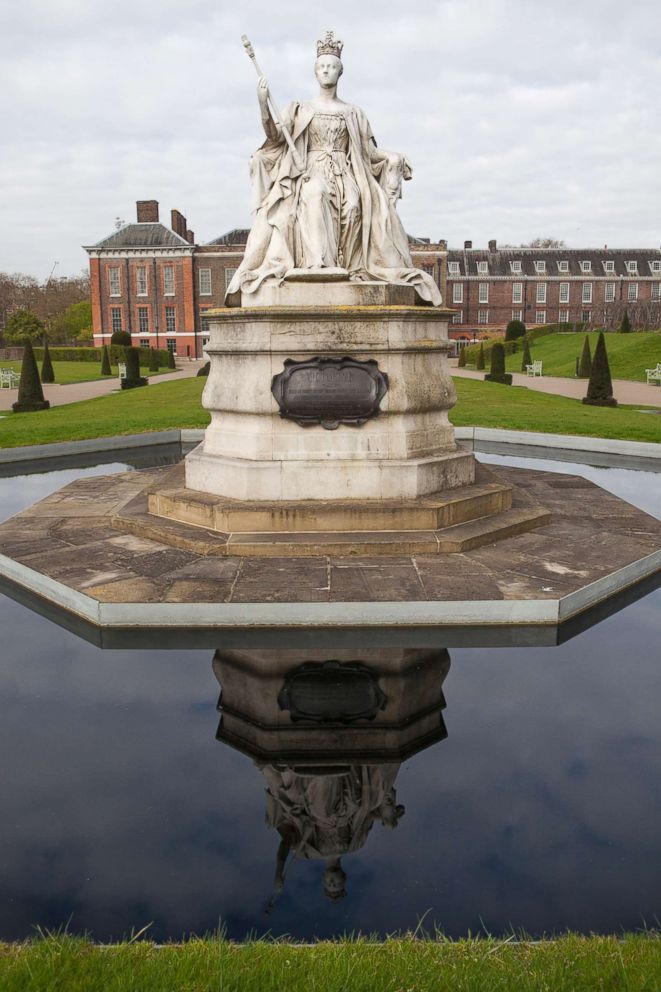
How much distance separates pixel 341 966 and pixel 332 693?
2056mm

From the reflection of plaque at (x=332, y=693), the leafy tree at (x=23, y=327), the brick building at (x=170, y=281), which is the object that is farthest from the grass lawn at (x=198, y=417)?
the leafy tree at (x=23, y=327)

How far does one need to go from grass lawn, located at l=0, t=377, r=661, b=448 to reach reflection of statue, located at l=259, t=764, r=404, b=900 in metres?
11.5

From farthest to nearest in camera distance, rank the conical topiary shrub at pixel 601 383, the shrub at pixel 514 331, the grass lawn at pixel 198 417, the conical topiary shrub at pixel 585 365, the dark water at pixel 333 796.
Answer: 1. the shrub at pixel 514 331
2. the conical topiary shrub at pixel 585 365
3. the conical topiary shrub at pixel 601 383
4. the grass lawn at pixel 198 417
5. the dark water at pixel 333 796

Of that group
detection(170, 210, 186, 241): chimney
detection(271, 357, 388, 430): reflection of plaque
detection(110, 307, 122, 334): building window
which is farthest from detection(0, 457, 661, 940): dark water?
detection(170, 210, 186, 241): chimney

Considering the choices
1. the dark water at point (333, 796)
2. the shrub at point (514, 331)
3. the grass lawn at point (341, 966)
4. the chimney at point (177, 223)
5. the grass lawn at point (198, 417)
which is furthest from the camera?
the chimney at point (177, 223)

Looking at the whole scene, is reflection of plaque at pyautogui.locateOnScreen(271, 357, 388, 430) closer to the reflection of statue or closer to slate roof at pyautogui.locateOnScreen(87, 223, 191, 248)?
the reflection of statue

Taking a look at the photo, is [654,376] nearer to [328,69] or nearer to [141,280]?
[328,69]

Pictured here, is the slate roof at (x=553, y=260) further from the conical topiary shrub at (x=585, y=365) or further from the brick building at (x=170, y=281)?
the conical topiary shrub at (x=585, y=365)

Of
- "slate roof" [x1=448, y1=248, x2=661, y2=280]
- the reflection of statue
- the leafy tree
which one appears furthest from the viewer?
"slate roof" [x1=448, y1=248, x2=661, y2=280]

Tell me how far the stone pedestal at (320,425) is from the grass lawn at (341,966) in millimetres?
5170

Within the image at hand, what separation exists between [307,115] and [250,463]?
3.67m

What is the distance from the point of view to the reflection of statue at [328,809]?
3.18m

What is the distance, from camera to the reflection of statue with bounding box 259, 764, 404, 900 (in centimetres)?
318

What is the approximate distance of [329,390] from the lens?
7.57m
